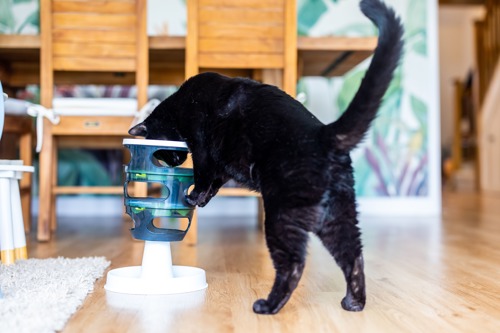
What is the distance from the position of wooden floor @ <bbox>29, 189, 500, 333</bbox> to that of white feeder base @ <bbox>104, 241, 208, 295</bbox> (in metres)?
0.04

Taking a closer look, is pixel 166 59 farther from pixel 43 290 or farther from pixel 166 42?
pixel 43 290

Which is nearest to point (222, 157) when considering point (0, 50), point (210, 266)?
point (210, 266)

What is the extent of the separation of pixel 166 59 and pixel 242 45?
0.54m

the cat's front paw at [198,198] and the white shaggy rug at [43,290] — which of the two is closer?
the white shaggy rug at [43,290]

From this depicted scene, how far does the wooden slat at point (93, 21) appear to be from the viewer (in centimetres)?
227

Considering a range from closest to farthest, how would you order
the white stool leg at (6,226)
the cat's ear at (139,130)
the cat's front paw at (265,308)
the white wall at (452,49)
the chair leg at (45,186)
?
1. the cat's front paw at (265,308)
2. the cat's ear at (139,130)
3. the white stool leg at (6,226)
4. the chair leg at (45,186)
5. the white wall at (452,49)

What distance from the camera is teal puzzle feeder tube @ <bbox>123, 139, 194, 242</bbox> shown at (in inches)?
54.3

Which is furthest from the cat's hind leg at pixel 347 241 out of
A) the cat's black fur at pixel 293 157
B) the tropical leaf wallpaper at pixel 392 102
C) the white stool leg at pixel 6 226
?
the tropical leaf wallpaper at pixel 392 102

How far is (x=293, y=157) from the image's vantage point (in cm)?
111

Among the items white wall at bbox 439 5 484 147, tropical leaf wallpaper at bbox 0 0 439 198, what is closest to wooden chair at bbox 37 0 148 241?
tropical leaf wallpaper at bbox 0 0 439 198

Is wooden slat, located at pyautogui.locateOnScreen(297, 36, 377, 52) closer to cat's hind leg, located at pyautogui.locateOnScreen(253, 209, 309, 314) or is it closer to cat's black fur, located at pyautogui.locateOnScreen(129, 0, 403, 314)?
cat's black fur, located at pyautogui.locateOnScreen(129, 0, 403, 314)

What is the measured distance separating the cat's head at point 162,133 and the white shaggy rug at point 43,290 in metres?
0.35

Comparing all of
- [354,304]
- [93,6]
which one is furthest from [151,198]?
[93,6]

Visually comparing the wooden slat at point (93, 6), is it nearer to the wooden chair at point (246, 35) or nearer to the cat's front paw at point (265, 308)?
the wooden chair at point (246, 35)
